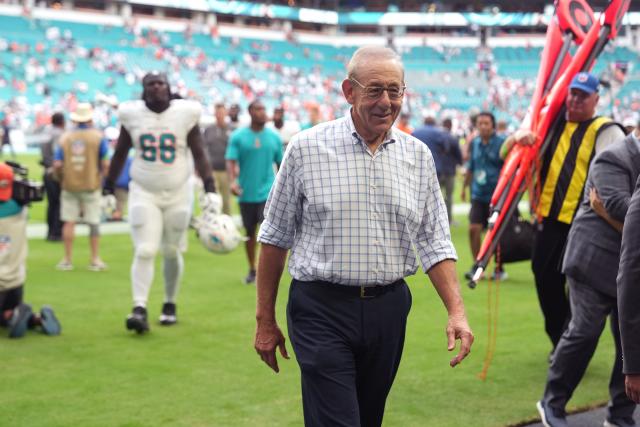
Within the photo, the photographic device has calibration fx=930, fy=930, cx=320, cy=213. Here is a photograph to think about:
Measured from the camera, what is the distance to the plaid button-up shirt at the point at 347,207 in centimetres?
348

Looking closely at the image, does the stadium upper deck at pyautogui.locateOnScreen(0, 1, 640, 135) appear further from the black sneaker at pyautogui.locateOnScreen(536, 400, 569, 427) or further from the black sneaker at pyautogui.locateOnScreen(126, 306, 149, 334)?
the black sneaker at pyautogui.locateOnScreen(536, 400, 569, 427)

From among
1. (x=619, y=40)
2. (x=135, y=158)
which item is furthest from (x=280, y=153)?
(x=619, y=40)

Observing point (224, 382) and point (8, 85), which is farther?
point (8, 85)

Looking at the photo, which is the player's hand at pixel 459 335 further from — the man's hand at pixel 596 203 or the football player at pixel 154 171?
the football player at pixel 154 171

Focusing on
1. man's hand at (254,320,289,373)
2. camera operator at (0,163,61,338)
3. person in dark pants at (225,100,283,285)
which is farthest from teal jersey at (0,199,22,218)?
man's hand at (254,320,289,373)

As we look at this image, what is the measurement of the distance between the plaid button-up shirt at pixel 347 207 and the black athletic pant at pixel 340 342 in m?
0.08

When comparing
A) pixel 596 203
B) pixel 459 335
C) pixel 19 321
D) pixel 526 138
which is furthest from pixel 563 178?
pixel 19 321

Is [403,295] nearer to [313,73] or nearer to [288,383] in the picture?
[288,383]

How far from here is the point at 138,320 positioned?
7621 mm

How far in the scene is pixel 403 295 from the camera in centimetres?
365

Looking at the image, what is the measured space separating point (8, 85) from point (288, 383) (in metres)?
43.2

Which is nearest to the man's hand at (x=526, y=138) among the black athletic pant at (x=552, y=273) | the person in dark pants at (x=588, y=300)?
the black athletic pant at (x=552, y=273)

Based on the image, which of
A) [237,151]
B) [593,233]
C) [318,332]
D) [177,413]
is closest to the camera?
[318,332]

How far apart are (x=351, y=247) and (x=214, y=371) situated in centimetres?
340
